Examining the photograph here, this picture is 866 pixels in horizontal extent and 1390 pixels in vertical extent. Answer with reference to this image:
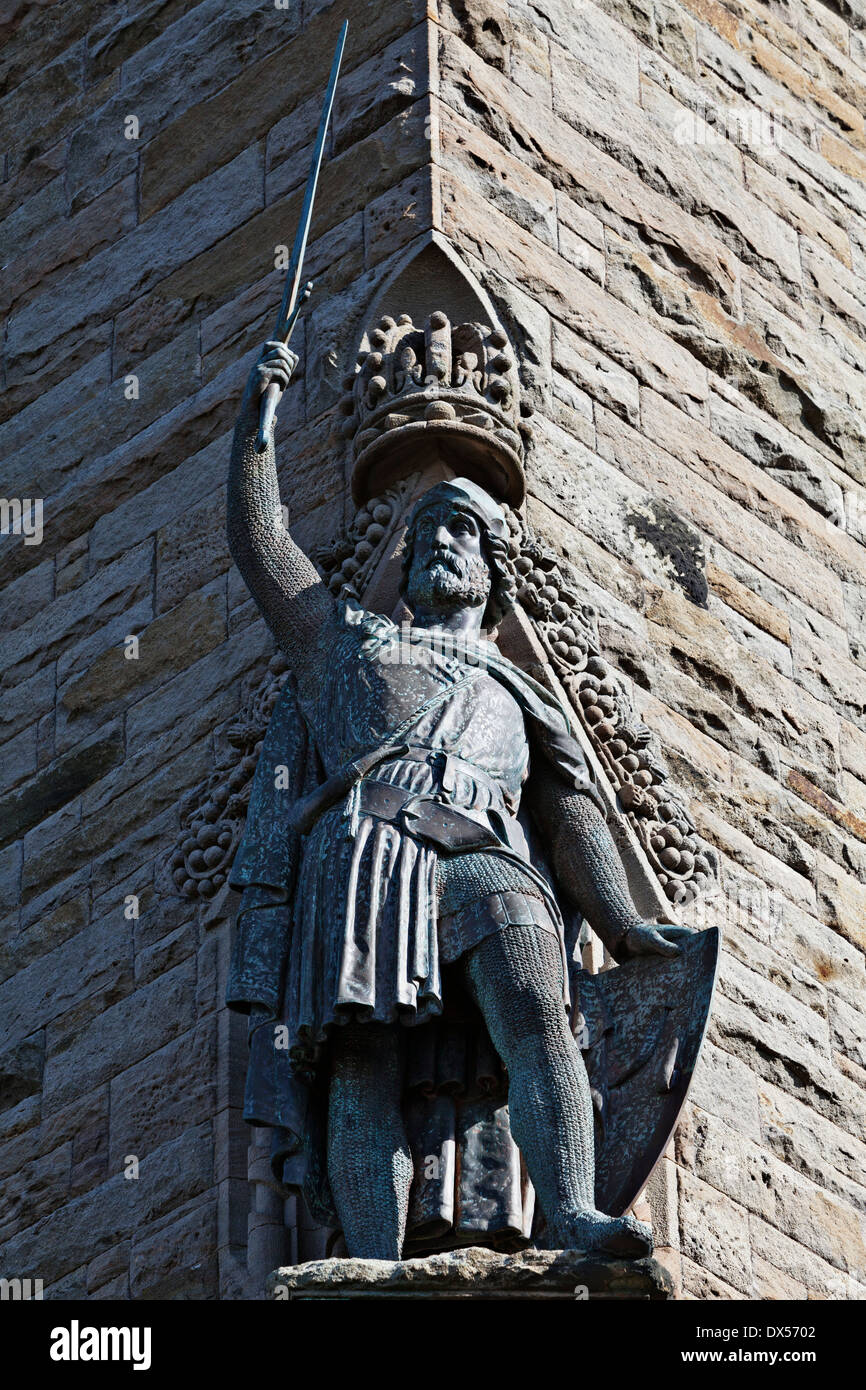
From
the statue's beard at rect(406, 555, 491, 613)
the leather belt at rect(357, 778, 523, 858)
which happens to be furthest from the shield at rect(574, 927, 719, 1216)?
the statue's beard at rect(406, 555, 491, 613)

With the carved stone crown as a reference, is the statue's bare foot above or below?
below

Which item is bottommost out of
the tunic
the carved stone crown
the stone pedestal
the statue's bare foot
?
the stone pedestal

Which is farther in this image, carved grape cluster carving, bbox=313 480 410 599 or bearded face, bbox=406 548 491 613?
carved grape cluster carving, bbox=313 480 410 599

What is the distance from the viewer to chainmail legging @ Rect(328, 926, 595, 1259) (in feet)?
26.8

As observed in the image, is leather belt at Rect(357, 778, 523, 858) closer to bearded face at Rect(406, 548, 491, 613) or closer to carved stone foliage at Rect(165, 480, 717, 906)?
bearded face at Rect(406, 548, 491, 613)

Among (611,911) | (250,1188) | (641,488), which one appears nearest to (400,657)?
(611,911)

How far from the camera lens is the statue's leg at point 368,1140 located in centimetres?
820

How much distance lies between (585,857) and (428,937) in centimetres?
70

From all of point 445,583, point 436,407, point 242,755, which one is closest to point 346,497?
point 436,407

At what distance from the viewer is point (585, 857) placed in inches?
348

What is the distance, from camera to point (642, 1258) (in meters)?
7.89

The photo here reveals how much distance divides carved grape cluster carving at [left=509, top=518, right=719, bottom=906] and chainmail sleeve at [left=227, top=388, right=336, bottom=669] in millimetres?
895

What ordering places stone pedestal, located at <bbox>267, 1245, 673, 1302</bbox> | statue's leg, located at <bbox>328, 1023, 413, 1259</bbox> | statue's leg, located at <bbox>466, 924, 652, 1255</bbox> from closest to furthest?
stone pedestal, located at <bbox>267, 1245, 673, 1302</bbox>
statue's leg, located at <bbox>466, 924, 652, 1255</bbox>
statue's leg, located at <bbox>328, 1023, 413, 1259</bbox>

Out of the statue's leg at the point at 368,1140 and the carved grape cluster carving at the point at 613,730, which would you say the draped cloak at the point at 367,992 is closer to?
the statue's leg at the point at 368,1140
